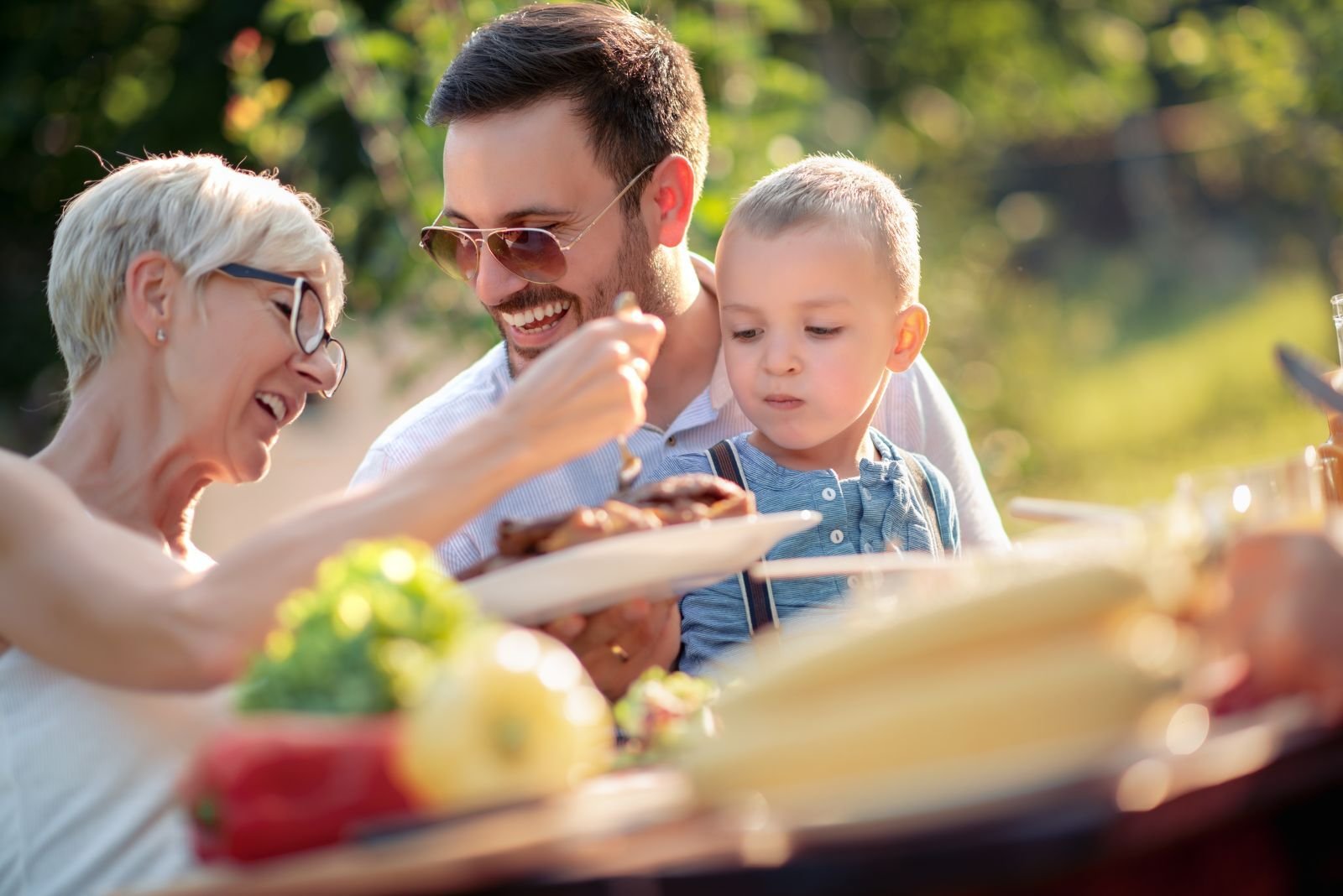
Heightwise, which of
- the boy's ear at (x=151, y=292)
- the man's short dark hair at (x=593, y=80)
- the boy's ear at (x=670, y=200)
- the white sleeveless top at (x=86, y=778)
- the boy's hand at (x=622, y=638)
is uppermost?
the man's short dark hair at (x=593, y=80)

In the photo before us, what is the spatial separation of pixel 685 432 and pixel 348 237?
11.8 feet

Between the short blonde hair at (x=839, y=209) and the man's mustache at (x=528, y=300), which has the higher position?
the short blonde hair at (x=839, y=209)

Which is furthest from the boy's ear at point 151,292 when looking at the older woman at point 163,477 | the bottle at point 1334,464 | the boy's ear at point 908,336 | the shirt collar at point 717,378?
the bottle at point 1334,464

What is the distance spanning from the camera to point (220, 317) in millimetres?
2799

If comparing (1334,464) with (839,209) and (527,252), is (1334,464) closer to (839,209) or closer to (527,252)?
(839,209)

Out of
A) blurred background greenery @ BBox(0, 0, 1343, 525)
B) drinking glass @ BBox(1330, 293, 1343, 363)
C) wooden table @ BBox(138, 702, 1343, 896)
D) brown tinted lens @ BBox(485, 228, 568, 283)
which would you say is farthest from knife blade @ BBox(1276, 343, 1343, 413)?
blurred background greenery @ BBox(0, 0, 1343, 525)

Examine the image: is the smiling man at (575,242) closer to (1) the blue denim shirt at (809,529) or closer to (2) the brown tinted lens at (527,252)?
(2) the brown tinted lens at (527,252)

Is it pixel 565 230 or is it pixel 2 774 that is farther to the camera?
pixel 565 230

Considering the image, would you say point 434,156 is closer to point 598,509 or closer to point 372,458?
point 372,458

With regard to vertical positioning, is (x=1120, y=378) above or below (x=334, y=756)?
above

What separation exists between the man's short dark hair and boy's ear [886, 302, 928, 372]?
32.9 inches

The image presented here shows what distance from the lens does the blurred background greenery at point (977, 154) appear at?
18.1 feet

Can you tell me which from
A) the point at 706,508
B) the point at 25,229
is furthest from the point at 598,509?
the point at 25,229

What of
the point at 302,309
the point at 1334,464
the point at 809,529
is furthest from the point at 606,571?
the point at 1334,464
